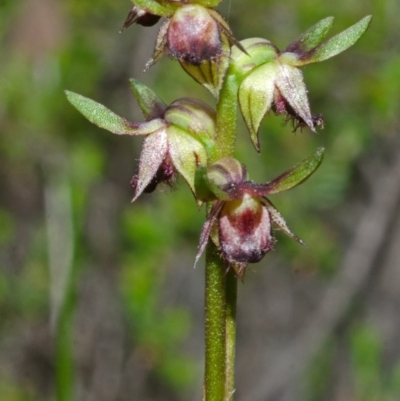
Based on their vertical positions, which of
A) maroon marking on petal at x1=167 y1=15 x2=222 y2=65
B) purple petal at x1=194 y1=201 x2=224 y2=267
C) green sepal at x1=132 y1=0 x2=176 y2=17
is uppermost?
green sepal at x1=132 y1=0 x2=176 y2=17

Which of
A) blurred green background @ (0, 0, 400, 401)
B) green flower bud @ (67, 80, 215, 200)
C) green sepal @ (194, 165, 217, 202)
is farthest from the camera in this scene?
blurred green background @ (0, 0, 400, 401)

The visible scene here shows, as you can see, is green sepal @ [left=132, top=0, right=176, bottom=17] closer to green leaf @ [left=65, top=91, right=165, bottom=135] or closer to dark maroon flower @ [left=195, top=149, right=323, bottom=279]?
green leaf @ [left=65, top=91, right=165, bottom=135]

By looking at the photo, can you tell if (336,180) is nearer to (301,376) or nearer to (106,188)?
(301,376)

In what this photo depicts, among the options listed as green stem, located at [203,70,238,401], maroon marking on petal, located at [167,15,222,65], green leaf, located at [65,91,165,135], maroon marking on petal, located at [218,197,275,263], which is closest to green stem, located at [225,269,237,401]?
green stem, located at [203,70,238,401]

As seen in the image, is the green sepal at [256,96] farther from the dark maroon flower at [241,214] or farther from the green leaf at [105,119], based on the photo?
the green leaf at [105,119]

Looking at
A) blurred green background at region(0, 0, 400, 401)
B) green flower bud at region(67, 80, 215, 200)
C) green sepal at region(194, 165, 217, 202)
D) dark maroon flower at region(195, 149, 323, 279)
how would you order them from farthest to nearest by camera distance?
1. blurred green background at region(0, 0, 400, 401)
2. green flower bud at region(67, 80, 215, 200)
3. dark maroon flower at region(195, 149, 323, 279)
4. green sepal at region(194, 165, 217, 202)

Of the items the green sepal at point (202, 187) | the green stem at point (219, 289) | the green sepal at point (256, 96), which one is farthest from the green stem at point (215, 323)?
the green sepal at point (256, 96)

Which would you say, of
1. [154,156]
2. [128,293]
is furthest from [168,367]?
[154,156]
